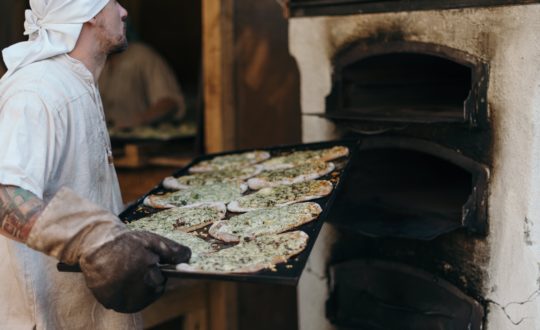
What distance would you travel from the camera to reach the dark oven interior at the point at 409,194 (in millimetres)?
2912

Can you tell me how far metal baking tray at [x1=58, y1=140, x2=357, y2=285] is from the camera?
2016 millimetres

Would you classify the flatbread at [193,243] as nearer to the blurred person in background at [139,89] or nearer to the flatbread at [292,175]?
the flatbread at [292,175]

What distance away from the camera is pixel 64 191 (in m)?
2.13

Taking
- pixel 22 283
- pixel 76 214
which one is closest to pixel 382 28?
pixel 76 214

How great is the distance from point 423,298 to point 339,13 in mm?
1501

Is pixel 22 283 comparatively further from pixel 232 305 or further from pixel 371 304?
pixel 232 305

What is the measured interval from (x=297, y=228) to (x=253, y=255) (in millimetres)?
286

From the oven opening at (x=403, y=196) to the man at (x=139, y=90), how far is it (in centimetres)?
275

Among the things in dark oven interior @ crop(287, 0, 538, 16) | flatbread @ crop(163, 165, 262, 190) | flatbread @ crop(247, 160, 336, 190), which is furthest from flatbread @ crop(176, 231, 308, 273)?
dark oven interior @ crop(287, 0, 538, 16)

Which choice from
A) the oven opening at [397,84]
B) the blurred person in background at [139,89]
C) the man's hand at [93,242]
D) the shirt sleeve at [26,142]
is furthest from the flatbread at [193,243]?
the blurred person in background at [139,89]

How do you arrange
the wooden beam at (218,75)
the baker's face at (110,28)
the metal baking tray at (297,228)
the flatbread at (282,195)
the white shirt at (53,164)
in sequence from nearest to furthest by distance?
the metal baking tray at (297,228), the white shirt at (53,164), the baker's face at (110,28), the flatbread at (282,195), the wooden beam at (218,75)

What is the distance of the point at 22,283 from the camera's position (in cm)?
253

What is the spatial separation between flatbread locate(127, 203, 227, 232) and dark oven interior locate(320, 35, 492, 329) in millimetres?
776

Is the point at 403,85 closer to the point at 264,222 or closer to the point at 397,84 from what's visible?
the point at 397,84
